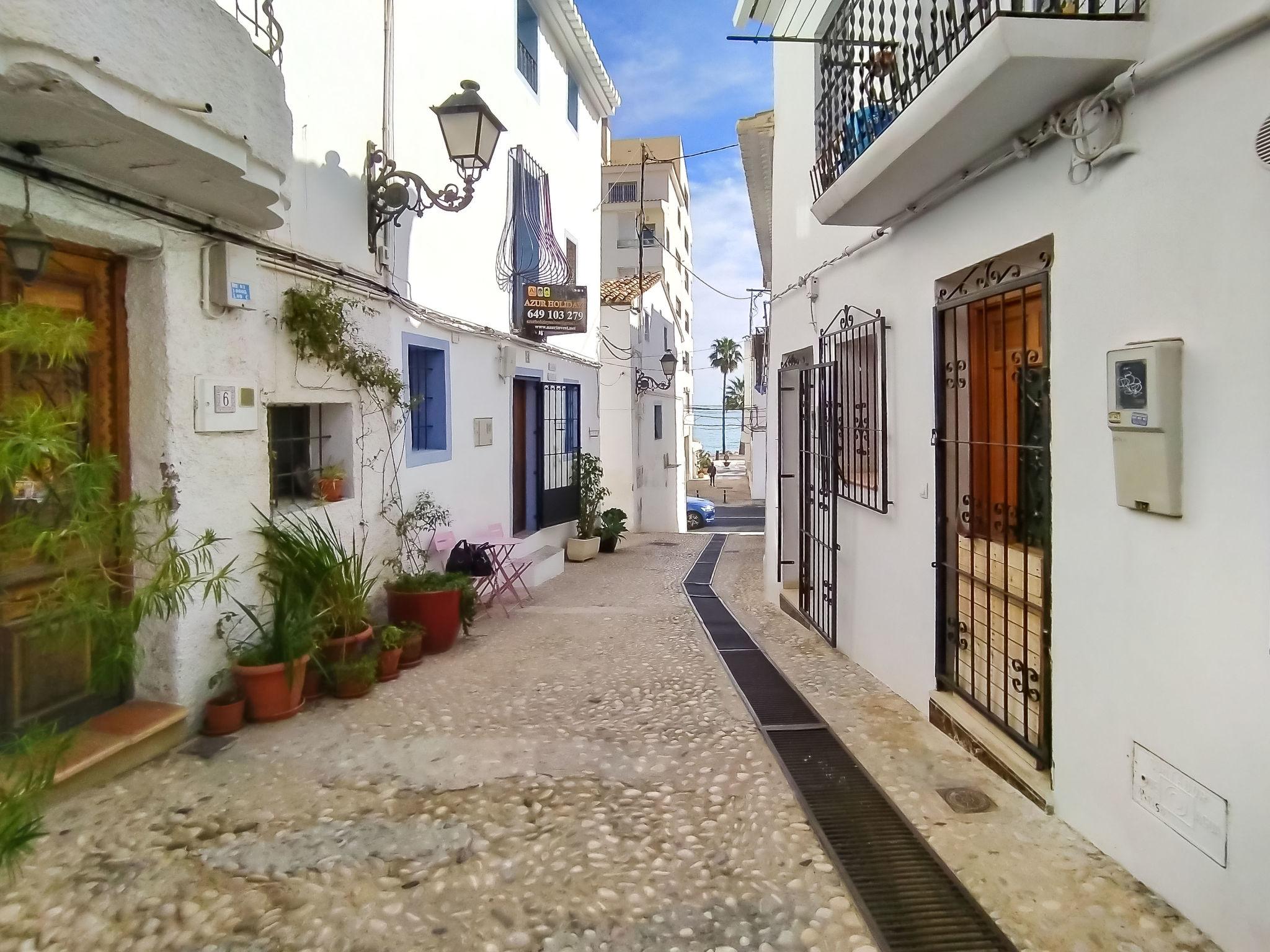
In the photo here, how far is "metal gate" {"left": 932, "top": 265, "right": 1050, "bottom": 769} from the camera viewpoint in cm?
365

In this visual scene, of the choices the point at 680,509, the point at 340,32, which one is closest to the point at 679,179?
the point at 680,509

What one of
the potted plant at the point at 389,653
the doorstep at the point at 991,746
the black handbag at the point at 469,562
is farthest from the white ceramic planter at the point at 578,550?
the doorstep at the point at 991,746

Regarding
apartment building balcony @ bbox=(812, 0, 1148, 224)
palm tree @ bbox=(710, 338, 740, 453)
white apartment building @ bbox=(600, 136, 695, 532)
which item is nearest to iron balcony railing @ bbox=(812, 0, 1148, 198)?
apartment building balcony @ bbox=(812, 0, 1148, 224)

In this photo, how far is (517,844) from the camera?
10.5 feet

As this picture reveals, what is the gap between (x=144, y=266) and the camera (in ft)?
13.3

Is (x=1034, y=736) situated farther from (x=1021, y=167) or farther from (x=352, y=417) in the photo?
(x=352, y=417)

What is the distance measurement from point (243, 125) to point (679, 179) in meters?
33.8

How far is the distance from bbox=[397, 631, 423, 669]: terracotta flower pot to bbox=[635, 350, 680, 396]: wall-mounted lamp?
1175cm

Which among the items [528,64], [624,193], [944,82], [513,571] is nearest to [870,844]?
[944,82]

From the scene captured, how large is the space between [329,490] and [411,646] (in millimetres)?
1261

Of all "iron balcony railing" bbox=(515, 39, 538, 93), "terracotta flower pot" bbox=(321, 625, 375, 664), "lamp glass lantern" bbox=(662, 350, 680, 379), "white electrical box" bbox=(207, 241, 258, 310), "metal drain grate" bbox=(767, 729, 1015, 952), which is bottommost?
"metal drain grate" bbox=(767, 729, 1015, 952)

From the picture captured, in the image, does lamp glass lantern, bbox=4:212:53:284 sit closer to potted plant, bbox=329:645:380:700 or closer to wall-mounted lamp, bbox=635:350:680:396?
potted plant, bbox=329:645:380:700

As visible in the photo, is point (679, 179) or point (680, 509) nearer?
point (680, 509)

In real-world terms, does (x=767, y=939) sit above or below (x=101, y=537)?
below
